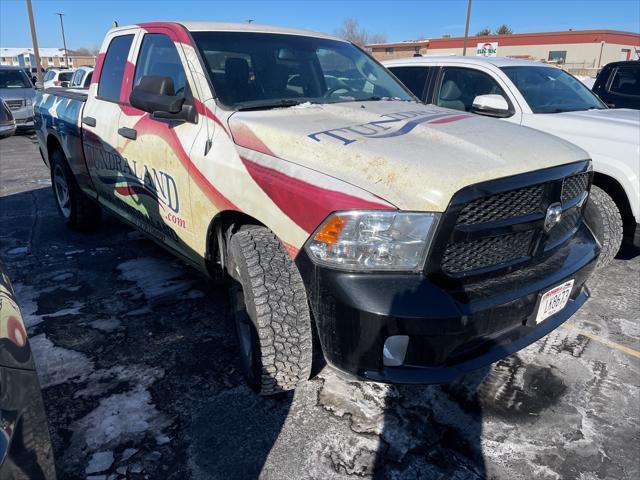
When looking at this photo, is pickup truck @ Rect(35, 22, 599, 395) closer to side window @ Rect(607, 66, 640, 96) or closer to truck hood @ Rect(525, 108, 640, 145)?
truck hood @ Rect(525, 108, 640, 145)

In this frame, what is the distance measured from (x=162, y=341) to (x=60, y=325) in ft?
2.47

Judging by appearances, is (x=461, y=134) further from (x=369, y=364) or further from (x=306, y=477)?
(x=306, y=477)

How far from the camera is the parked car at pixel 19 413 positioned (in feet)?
4.03

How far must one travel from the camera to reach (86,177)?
4.50 metres

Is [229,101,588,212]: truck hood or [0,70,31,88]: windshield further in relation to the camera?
[0,70,31,88]: windshield

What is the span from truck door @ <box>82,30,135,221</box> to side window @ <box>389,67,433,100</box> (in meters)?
3.10

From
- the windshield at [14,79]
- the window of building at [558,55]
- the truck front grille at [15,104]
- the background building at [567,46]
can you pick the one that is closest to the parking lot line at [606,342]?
the truck front grille at [15,104]

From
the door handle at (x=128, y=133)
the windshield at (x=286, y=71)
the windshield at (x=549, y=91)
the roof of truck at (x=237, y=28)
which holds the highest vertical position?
the roof of truck at (x=237, y=28)

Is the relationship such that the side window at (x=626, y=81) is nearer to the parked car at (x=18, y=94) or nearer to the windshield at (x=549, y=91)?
the windshield at (x=549, y=91)

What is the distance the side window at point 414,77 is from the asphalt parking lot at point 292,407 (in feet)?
9.91

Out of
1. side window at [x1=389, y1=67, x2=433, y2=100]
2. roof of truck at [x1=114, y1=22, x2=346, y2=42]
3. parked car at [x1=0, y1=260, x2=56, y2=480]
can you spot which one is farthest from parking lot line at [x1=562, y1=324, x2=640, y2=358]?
parked car at [x1=0, y1=260, x2=56, y2=480]

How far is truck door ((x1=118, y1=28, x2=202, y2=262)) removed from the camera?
9.66 ft

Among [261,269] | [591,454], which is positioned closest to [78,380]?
[261,269]

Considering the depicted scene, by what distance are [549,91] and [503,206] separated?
3633 millimetres
